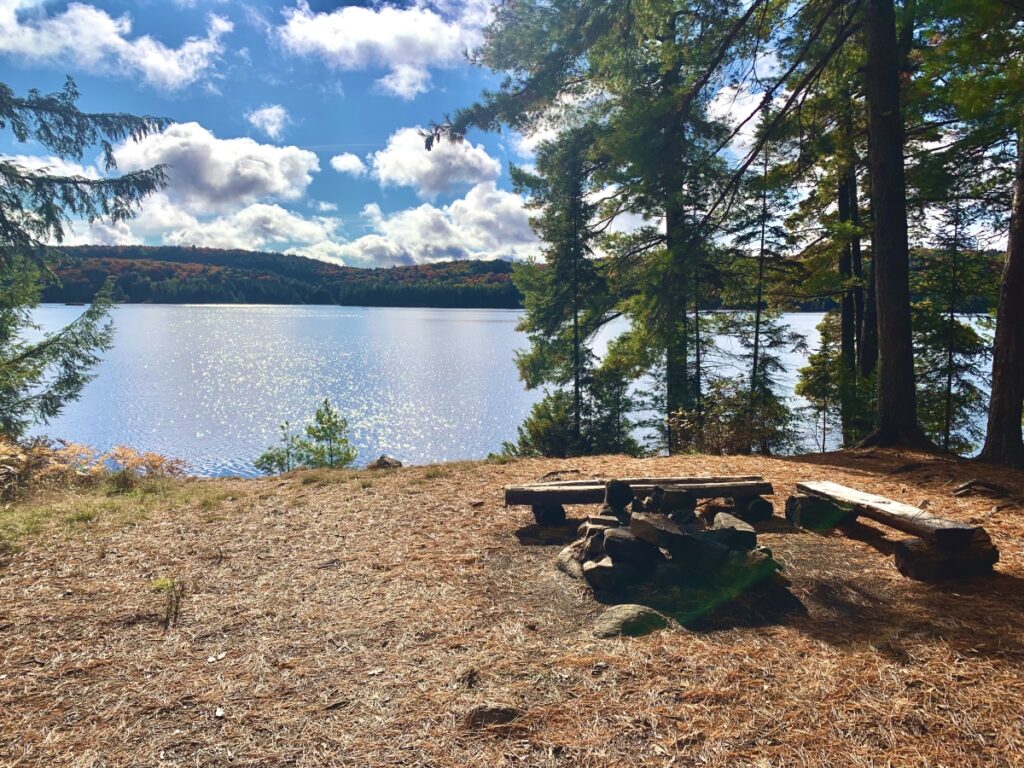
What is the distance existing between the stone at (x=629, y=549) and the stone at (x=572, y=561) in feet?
1.14

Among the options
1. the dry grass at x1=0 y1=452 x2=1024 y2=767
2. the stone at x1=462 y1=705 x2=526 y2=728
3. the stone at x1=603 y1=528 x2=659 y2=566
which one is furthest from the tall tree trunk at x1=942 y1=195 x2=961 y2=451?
the stone at x1=462 y1=705 x2=526 y2=728

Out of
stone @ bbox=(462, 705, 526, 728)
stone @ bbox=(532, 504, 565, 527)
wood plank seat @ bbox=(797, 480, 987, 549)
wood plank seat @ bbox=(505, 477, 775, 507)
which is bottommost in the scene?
stone @ bbox=(532, 504, 565, 527)

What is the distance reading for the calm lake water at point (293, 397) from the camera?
27.5m

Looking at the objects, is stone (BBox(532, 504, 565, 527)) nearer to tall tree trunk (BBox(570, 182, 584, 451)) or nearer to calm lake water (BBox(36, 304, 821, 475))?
tall tree trunk (BBox(570, 182, 584, 451))

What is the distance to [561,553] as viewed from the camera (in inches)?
210

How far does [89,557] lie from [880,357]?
11759mm

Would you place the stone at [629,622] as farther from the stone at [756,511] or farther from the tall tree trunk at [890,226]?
the tall tree trunk at [890,226]

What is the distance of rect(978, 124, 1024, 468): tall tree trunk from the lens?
306 inches

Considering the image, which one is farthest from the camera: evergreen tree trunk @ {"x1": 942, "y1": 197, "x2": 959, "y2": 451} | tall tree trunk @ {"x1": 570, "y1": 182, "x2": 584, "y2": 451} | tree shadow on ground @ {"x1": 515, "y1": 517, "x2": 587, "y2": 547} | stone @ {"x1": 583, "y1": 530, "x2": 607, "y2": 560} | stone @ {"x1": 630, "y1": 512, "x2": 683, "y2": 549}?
tall tree trunk @ {"x1": 570, "y1": 182, "x2": 584, "y2": 451}

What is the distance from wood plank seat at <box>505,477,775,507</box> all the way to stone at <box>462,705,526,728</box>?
329cm

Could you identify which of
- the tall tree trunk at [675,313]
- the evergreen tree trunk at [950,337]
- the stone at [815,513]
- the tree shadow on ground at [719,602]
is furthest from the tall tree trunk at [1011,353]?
the evergreen tree trunk at [950,337]

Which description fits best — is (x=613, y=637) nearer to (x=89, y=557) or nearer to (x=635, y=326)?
(x=89, y=557)

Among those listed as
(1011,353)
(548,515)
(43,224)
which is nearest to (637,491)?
(548,515)

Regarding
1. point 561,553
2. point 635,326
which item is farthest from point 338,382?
point 561,553
